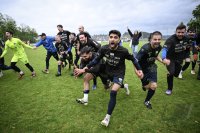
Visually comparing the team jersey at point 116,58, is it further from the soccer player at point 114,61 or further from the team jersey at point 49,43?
the team jersey at point 49,43

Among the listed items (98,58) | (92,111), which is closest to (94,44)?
(98,58)

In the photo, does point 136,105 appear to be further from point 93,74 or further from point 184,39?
point 184,39

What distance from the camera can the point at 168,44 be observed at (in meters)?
5.45

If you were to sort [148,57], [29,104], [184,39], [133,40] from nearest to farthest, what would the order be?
[148,57] → [29,104] → [184,39] → [133,40]

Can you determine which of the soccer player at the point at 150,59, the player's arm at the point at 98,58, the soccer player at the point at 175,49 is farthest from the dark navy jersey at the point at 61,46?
the soccer player at the point at 175,49

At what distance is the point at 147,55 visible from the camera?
15.7ft

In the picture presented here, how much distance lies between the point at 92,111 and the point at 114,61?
1737 millimetres

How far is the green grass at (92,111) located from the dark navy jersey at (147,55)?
4.56 ft

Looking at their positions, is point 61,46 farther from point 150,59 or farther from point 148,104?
point 148,104

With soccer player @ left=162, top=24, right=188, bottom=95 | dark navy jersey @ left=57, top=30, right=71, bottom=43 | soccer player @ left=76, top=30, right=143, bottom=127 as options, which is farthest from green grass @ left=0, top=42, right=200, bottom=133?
dark navy jersey @ left=57, top=30, right=71, bottom=43

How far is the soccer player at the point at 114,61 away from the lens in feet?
12.8

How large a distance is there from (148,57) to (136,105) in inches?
65.2

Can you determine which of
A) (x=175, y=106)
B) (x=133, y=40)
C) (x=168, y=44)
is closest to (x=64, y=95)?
(x=175, y=106)

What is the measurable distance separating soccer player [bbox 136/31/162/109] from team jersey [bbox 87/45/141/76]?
0.76m
